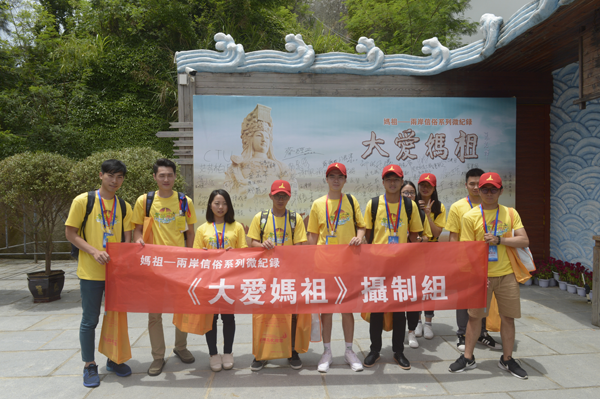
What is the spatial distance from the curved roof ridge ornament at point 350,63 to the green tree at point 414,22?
392 inches

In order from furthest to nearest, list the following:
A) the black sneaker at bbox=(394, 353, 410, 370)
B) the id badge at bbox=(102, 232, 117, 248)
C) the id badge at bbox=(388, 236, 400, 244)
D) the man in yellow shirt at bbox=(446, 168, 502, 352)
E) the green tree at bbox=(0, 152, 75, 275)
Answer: the green tree at bbox=(0, 152, 75, 275) < the man in yellow shirt at bbox=(446, 168, 502, 352) < the id badge at bbox=(388, 236, 400, 244) < the black sneaker at bbox=(394, 353, 410, 370) < the id badge at bbox=(102, 232, 117, 248)

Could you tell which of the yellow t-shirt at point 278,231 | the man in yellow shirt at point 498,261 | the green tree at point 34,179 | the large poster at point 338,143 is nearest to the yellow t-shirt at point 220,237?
the yellow t-shirt at point 278,231

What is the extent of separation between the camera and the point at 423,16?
15.9m

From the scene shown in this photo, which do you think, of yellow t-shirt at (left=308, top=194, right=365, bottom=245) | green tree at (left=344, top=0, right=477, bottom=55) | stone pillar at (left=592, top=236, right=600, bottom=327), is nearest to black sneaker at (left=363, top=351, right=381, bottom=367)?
yellow t-shirt at (left=308, top=194, right=365, bottom=245)

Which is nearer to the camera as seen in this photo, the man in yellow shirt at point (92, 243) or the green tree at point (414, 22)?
the man in yellow shirt at point (92, 243)

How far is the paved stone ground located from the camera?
3102 millimetres

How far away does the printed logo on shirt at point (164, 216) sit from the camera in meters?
3.54

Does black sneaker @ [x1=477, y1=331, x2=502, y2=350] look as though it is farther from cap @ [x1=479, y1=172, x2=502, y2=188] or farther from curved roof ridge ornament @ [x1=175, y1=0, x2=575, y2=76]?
curved roof ridge ornament @ [x1=175, y1=0, x2=575, y2=76]

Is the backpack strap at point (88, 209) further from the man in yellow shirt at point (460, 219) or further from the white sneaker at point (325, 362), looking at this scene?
the man in yellow shirt at point (460, 219)

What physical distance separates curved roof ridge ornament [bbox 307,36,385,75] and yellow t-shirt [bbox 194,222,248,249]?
13.6 ft

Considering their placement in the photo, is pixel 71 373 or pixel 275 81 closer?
pixel 71 373

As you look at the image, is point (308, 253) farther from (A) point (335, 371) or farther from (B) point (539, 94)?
(B) point (539, 94)

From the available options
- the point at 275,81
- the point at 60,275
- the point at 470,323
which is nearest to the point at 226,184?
the point at 275,81

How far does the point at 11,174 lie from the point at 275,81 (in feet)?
13.7
